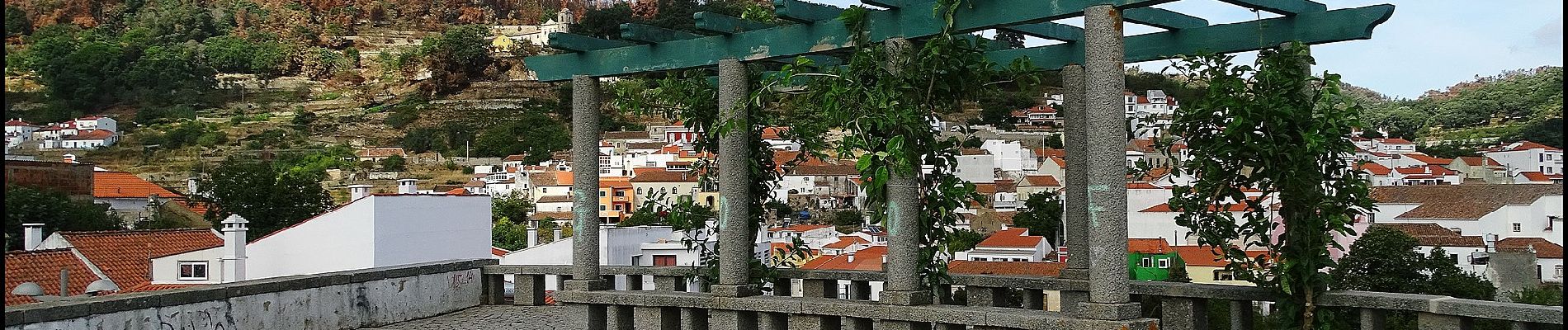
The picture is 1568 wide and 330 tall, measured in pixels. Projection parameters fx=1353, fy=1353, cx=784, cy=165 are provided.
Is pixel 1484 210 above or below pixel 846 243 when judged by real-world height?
above

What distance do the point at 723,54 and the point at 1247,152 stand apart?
11.1ft

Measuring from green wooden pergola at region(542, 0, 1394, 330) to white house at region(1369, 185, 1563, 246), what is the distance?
36563 mm

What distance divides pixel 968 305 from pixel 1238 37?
233 centimetres

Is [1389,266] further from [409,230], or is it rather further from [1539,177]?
[1539,177]

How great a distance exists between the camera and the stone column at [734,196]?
8477 mm

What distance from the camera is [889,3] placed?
7.22 m

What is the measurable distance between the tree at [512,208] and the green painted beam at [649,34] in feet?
235

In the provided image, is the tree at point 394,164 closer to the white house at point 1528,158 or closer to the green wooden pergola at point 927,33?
the white house at point 1528,158

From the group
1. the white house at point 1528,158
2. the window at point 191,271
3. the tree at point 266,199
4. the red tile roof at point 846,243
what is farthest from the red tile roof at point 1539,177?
the tree at point 266,199

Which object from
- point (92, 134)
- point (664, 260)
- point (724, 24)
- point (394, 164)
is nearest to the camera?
point (724, 24)

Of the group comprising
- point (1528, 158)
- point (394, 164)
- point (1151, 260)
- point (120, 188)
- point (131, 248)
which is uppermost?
point (394, 164)

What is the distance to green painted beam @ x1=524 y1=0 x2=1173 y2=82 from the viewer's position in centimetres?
664

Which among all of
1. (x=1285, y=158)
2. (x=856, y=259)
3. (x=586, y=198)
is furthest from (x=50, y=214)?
(x=1285, y=158)

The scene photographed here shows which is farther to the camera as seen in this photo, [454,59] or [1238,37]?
[454,59]
